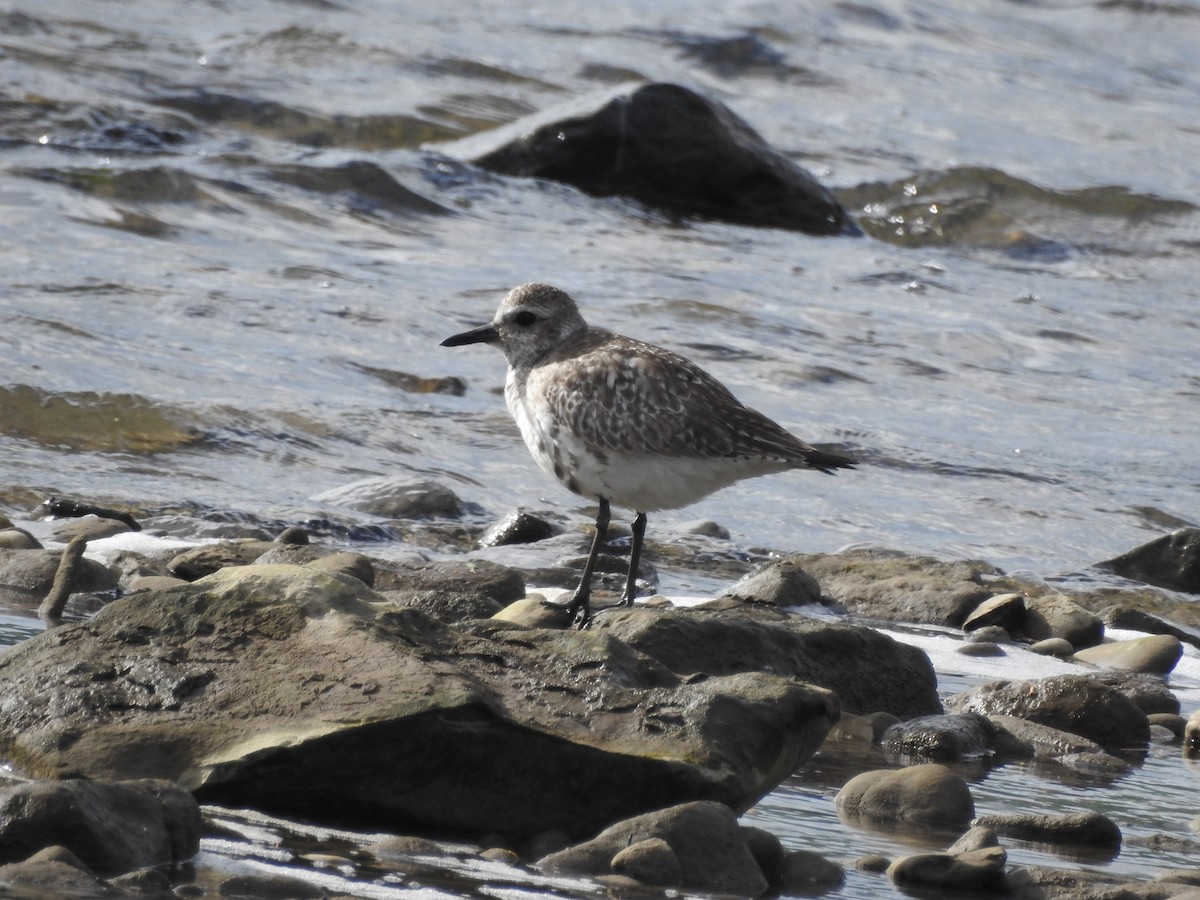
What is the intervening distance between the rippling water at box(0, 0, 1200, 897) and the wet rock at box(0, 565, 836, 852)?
394 centimetres

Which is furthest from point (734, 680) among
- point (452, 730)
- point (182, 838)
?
point (182, 838)

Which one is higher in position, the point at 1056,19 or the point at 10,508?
the point at 1056,19

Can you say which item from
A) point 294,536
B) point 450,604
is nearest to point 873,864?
point 450,604

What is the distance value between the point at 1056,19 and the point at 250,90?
721 inches

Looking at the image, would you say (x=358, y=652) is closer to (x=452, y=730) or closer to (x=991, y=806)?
(x=452, y=730)

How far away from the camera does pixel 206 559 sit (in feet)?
24.8

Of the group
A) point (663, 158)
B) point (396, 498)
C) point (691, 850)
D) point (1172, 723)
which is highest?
point (663, 158)

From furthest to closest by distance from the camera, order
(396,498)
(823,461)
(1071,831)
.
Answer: (396,498) < (823,461) < (1071,831)

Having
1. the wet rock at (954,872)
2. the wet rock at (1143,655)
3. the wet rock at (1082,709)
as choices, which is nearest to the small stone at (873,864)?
the wet rock at (954,872)

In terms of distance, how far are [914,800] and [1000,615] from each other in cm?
320

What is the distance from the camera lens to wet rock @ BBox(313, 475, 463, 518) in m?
9.63

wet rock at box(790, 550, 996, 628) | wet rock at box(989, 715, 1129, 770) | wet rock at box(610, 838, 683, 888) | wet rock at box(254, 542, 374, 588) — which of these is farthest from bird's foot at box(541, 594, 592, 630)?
wet rock at box(610, 838, 683, 888)

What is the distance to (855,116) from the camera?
2522 cm

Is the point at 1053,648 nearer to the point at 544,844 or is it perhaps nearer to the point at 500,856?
the point at 544,844
